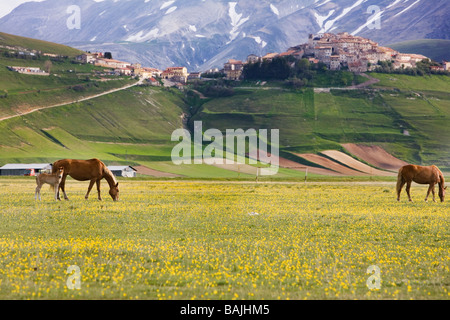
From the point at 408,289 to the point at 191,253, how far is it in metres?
7.61

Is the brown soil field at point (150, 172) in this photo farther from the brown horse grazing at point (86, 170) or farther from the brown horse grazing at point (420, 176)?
the brown horse grazing at point (86, 170)

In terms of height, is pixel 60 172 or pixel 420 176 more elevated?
pixel 60 172

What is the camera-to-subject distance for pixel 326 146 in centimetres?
18100

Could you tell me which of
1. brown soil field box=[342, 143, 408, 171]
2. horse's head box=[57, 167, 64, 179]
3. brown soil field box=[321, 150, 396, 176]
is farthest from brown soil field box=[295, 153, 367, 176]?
horse's head box=[57, 167, 64, 179]

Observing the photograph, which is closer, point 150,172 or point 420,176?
point 420,176

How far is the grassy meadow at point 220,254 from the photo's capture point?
14984mm

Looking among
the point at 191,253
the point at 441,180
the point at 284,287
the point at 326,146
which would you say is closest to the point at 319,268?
the point at 284,287

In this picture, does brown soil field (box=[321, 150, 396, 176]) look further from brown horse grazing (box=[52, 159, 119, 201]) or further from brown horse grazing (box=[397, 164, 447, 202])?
brown horse grazing (box=[52, 159, 119, 201])

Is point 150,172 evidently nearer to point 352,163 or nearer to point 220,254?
point 352,163

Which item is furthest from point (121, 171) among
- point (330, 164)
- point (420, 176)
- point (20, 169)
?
point (420, 176)

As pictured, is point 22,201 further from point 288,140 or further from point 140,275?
point 288,140

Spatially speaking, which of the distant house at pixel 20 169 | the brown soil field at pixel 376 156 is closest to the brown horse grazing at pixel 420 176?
the distant house at pixel 20 169

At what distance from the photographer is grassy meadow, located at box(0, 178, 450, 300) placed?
49.2ft

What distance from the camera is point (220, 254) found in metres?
19.5
